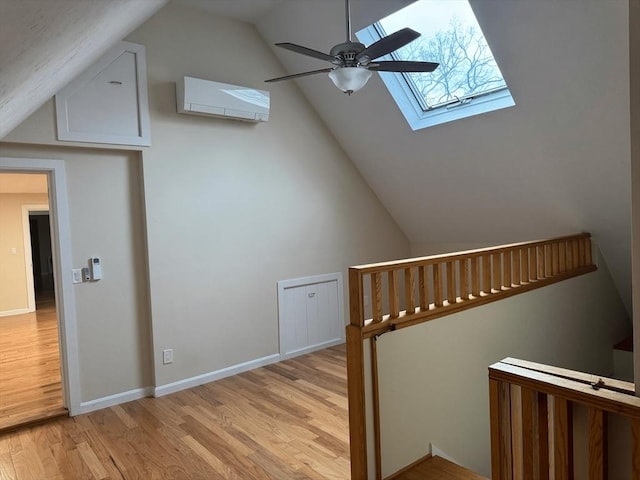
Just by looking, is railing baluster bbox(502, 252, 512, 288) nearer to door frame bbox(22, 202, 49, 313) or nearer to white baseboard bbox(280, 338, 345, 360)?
white baseboard bbox(280, 338, 345, 360)

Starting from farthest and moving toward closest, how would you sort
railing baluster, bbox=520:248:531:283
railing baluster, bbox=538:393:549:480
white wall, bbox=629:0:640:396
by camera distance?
railing baluster, bbox=520:248:531:283 → railing baluster, bbox=538:393:549:480 → white wall, bbox=629:0:640:396

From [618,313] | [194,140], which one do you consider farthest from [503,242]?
[194,140]

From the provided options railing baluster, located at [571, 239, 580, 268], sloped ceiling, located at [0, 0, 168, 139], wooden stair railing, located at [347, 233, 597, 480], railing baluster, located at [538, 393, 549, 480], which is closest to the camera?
sloped ceiling, located at [0, 0, 168, 139]

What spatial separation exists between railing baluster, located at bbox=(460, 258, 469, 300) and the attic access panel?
268 centimetres

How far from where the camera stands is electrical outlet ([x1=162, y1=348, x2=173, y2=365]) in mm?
3658

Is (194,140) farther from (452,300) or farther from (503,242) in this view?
(503,242)

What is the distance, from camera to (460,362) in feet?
8.78

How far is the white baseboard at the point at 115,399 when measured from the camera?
3.37m

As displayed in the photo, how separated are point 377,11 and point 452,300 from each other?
7.58 ft

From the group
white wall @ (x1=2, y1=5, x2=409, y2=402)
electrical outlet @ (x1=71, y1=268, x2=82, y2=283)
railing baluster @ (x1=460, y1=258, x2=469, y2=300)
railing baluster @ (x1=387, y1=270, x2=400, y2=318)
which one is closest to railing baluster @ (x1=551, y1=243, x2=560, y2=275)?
railing baluster @ (x1=460, y1=258, x2=469, y2=300)

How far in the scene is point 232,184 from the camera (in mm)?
4035

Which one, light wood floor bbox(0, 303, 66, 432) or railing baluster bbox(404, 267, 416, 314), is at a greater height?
railing baluster bbox(404, 267, 416, 314)

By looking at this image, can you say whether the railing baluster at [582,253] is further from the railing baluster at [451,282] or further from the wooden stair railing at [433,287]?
the railing baluster at [451,282]

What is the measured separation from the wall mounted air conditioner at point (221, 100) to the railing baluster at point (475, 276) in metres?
2.42
